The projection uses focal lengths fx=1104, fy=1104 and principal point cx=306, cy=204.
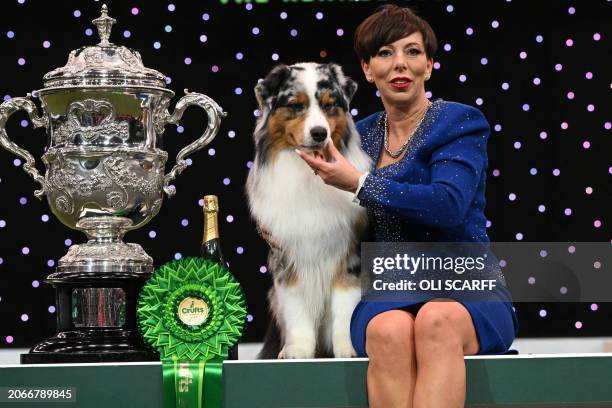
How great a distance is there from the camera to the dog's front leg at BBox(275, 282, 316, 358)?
2.27 m

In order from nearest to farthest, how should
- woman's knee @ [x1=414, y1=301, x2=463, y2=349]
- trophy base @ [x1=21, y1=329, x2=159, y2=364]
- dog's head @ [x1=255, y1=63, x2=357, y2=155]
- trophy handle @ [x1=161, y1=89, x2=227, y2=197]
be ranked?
woman's knee @ [x1=414, y1=301, x2=463, y2=349] < dog's head @ [x1=255, y1=63, x2=357, y2=155] < trophy base @ [x1=21, y1=329, x2=159, y2=364] < trophy handle @ [x1=161, y1=89, x2=227, y2=197]

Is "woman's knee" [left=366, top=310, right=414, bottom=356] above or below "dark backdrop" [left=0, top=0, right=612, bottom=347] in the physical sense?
below

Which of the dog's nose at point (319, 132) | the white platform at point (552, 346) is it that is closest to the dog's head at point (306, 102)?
the dog's nose at point (319, 132)

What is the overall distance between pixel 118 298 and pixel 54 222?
2.49ft

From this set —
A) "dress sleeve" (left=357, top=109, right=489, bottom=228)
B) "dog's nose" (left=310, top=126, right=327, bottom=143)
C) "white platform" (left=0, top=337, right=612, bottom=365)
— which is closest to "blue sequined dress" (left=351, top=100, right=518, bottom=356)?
"dress sleeve" (left=357, top=109, right=489, bottom=228)

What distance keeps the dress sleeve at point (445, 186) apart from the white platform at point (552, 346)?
38.6 inches

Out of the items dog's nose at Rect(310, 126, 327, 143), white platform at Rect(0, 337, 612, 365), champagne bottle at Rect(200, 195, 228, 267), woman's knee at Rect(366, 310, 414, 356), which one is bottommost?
white platform at Rect(0, 337, 612, 365)

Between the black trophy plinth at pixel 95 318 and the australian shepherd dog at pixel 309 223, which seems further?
the black trophy plinth at pixel 95 318

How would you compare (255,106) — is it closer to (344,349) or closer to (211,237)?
(211,237)

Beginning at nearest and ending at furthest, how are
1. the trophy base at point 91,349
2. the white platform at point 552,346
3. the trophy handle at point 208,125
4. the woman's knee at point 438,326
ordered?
the woman's knee at point 438,326
the trophy base at point 91,349
the trophy handle at point 208,125
the white platform at point 552,346

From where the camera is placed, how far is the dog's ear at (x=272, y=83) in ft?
7.30

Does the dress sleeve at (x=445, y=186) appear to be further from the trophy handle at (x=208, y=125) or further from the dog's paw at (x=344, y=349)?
the trophy handle at (x=208, y=125)

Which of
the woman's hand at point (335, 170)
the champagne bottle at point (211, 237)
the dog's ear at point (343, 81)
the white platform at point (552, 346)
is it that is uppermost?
the dog's ear at point (343, 81)

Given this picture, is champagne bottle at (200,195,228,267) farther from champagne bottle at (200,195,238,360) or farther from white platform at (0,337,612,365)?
white platform at (0,337,612,365)
